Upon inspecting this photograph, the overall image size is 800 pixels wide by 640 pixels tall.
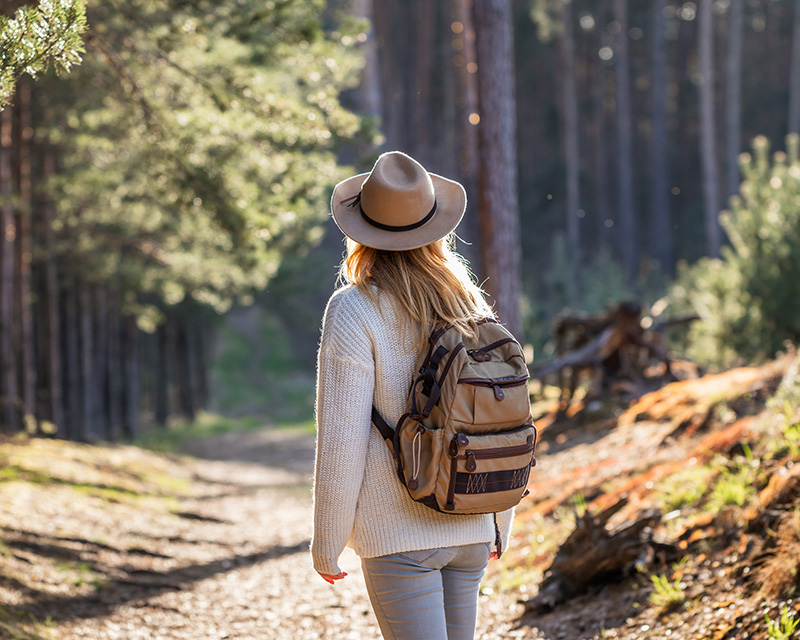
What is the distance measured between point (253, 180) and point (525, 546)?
14.2 ft

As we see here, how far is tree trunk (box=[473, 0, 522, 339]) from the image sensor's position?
9.55 meters

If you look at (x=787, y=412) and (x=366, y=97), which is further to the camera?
(x=366, y=97)

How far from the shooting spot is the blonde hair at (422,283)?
8.17 feet

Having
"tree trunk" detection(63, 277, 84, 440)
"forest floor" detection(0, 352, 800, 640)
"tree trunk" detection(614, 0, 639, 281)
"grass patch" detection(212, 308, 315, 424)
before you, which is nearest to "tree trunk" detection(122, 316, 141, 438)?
"tree trunk" detection(63, 277, 84, 440)

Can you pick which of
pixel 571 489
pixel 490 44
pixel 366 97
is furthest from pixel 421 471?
pixel 366 97

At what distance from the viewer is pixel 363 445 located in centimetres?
244

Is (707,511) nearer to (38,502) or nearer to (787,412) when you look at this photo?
(787,412)

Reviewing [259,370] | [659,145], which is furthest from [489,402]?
[259,370]

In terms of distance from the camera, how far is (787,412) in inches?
206

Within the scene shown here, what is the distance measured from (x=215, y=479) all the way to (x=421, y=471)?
1269 cm

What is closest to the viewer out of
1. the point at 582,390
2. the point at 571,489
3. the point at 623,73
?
the point at 571,489

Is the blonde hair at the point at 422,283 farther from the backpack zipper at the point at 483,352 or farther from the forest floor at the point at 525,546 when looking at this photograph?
the forest floor at the point at 525,546

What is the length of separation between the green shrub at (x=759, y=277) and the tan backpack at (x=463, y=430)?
950 cm

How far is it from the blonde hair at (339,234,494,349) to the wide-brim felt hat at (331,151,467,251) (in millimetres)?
60
